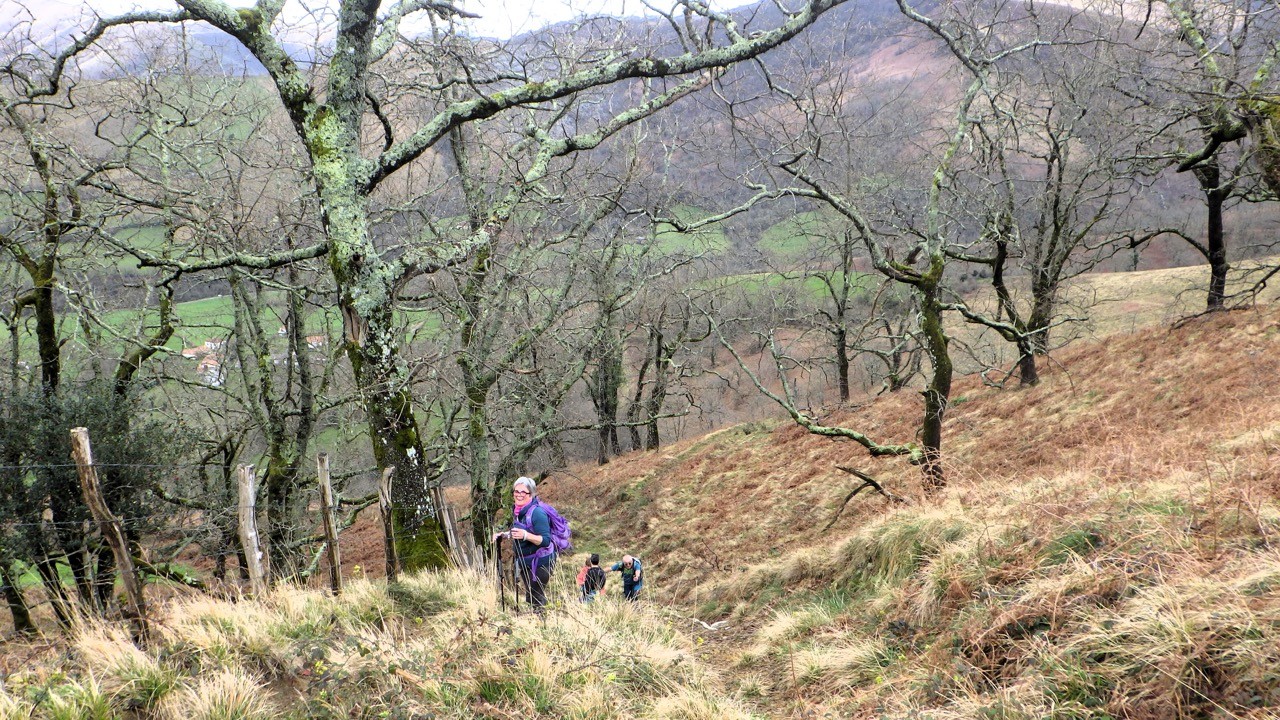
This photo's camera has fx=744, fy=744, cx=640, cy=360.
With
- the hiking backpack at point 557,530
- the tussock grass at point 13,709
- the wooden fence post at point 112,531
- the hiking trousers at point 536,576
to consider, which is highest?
the wooden fence post at point 112,531

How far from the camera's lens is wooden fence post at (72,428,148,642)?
4.78m

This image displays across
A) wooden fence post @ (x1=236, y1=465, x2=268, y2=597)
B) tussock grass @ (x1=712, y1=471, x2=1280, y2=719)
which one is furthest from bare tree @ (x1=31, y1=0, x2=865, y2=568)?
tussock grass @ (x1=712, y1=471, x2=1280, y2=719)

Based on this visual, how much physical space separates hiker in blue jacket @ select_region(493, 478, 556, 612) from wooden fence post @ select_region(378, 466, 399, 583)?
932 millimetres

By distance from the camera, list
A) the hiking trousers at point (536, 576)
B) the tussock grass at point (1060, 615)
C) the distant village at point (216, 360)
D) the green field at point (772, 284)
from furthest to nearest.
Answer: the green field at point (772, 284)
the distant village at point (216, 360)
the hiking trousers at point (536, 576)
the tussock grass at point (1060, 615)

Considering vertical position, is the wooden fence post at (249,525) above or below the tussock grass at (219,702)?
above

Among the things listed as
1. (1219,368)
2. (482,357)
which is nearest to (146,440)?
(482,357)

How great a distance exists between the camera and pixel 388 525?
675cm

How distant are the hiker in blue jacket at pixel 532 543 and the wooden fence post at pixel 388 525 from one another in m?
0.93

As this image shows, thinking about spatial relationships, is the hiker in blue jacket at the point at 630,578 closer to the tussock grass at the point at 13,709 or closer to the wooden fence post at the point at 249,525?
the wooden fence post at the point at 249,525

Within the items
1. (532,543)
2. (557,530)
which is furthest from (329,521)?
(557,530)

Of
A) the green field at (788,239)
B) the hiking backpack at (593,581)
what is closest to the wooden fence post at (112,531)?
the hiking backpack at (593,581)

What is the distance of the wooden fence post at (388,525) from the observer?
21.5 feet

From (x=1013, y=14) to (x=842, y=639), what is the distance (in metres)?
8.74

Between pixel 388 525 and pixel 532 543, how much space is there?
1.38 meters
